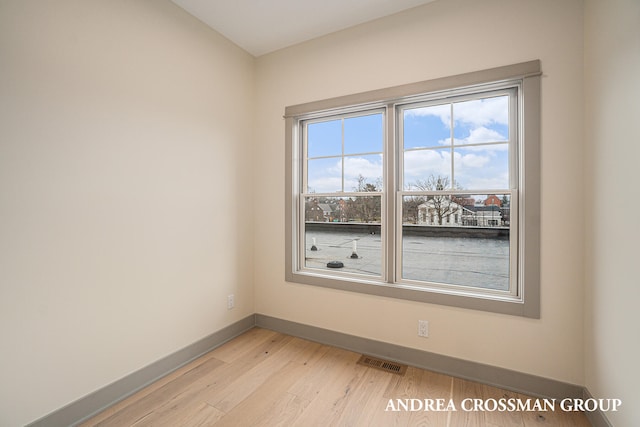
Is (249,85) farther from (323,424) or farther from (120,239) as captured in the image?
(323,424)

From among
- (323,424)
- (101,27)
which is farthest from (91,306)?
(101,27)

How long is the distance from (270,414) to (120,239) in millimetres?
1471

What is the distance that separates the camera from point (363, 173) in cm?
262

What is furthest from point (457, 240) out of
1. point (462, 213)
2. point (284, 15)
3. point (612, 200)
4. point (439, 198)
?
point (284, 15)

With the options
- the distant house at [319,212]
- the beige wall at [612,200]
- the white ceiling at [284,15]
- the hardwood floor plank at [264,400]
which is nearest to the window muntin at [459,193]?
the beige wall at [612,200]

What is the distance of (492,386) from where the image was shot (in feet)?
6.61

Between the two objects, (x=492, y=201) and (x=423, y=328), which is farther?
(x=423, y=328)

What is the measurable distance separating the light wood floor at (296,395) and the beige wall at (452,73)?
270 mm

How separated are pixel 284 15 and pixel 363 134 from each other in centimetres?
117

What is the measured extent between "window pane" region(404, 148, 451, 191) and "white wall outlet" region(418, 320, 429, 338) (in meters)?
1.05

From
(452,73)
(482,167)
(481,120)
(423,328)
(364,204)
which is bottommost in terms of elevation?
(423,328)

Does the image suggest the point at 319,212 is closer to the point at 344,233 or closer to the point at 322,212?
the point at 322,212

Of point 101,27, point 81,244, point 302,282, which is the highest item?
point 101,27

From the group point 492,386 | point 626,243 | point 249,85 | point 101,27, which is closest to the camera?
point 626,243
